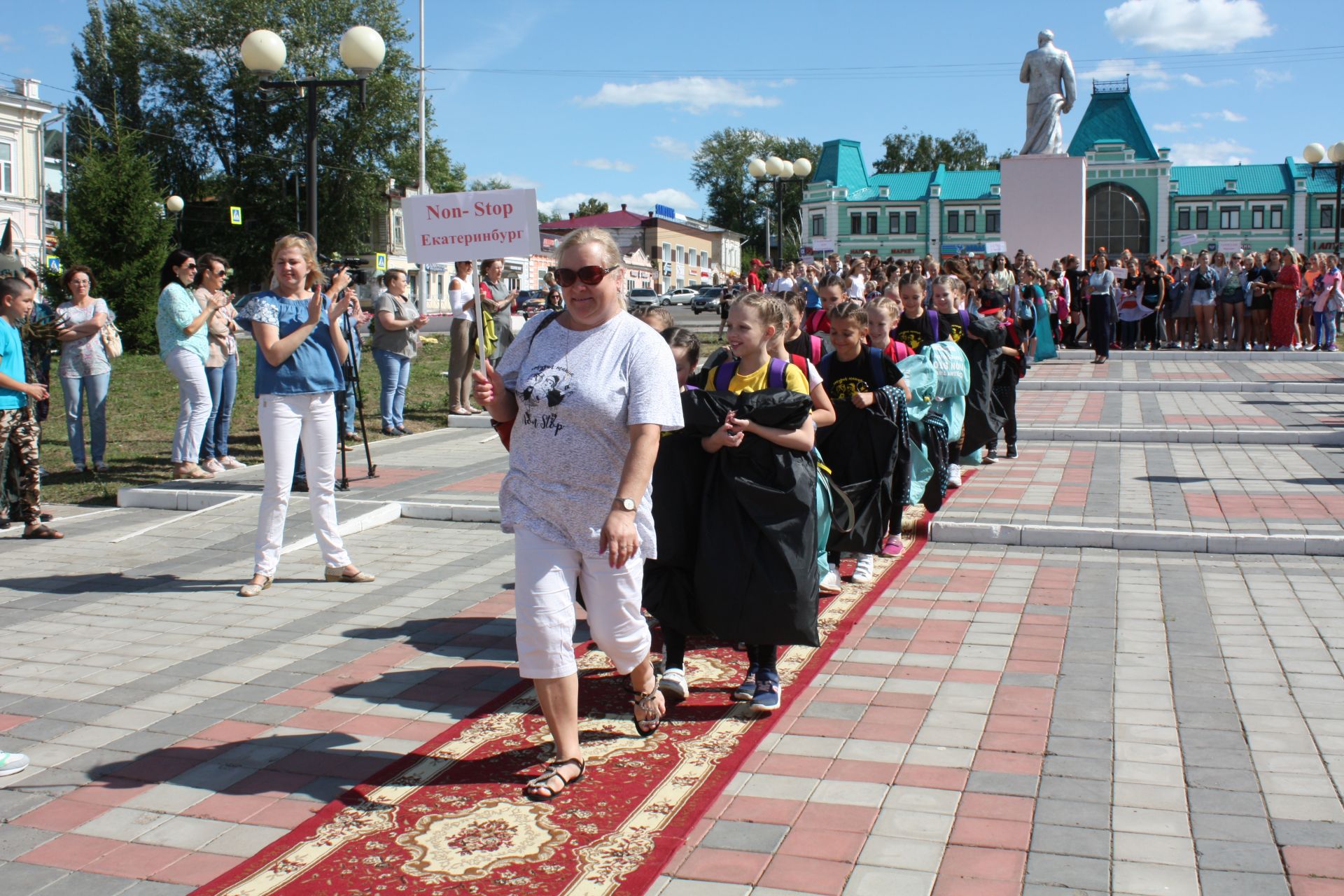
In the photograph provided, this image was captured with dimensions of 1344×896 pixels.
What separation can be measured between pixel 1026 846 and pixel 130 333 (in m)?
28.3

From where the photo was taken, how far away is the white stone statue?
1139 inches

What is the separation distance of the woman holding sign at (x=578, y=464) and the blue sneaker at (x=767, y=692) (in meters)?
0.98

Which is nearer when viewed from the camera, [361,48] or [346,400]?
[346,400]

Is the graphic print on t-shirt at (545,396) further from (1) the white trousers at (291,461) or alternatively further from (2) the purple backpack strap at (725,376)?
(1) the white trousers at (291,461)

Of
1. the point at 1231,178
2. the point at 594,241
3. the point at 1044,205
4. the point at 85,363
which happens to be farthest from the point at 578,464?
the point at 1231,178

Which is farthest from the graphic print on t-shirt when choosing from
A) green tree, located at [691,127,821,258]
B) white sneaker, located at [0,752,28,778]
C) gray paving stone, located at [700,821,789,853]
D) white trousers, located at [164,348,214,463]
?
green tree, located at [691,127,821,258]

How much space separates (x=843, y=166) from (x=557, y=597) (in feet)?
287

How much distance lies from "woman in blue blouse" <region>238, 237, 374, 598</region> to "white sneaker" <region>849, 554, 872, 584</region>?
116 inches

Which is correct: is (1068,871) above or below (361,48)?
below

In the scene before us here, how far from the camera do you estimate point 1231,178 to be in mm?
79625

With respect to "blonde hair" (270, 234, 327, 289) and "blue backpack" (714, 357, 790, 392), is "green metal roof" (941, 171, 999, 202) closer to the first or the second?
"blonde hair" (270, 234, 327, 289)

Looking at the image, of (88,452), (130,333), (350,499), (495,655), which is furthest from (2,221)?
(495,655)

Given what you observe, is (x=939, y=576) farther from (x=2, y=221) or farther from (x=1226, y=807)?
→ (x=2, y=221)

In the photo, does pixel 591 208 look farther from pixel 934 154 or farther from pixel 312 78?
pixel 312 78
